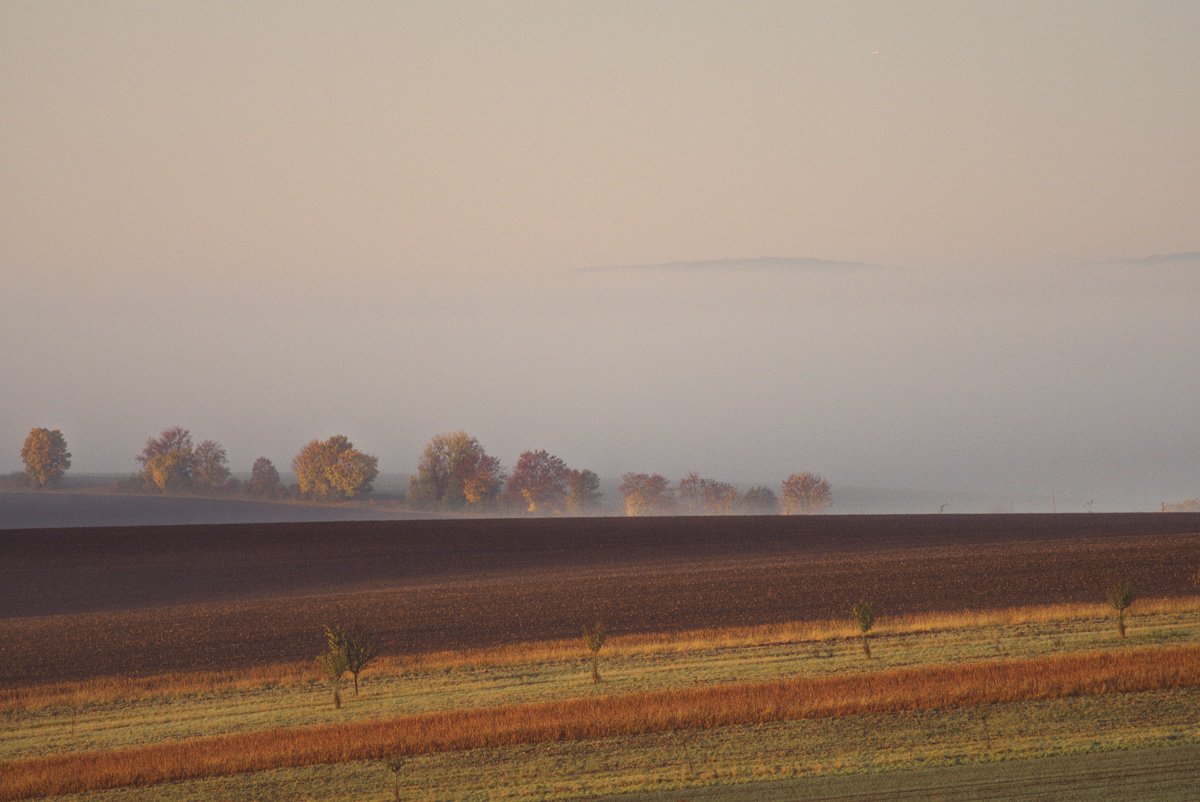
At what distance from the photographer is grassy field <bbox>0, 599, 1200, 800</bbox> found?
1872 cm

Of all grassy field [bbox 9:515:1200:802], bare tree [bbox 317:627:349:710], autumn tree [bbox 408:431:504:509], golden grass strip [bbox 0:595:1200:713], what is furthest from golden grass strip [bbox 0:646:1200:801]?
autumn tree [bbox 408:431:504:509]

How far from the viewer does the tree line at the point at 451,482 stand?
567 feet

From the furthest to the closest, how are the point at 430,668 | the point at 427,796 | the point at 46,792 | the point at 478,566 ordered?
the point at 478,566, the point at 430,668, the point at 46,792, the point at 427,796

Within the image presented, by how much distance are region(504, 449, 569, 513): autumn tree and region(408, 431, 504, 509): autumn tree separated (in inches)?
208

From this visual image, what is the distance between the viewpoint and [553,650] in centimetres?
3384

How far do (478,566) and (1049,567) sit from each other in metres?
31.0

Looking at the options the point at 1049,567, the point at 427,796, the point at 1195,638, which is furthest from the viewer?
the point at 1049,567

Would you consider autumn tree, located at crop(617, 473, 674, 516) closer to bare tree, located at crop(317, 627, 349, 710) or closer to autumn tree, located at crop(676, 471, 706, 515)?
autumn tree, located at crop(676, 471, 706, 515)

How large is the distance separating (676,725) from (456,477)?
497 feet

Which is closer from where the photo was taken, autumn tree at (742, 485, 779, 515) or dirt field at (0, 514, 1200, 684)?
dirt field at (0, 514, 1200, 684)

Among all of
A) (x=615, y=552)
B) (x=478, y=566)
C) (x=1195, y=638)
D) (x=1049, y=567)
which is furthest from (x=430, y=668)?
(x=615, y=552)

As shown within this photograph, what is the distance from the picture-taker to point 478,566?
224 ft

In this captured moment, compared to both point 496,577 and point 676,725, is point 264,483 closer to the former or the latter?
point 496,577

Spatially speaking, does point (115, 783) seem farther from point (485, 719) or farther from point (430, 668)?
point (430, 668)
